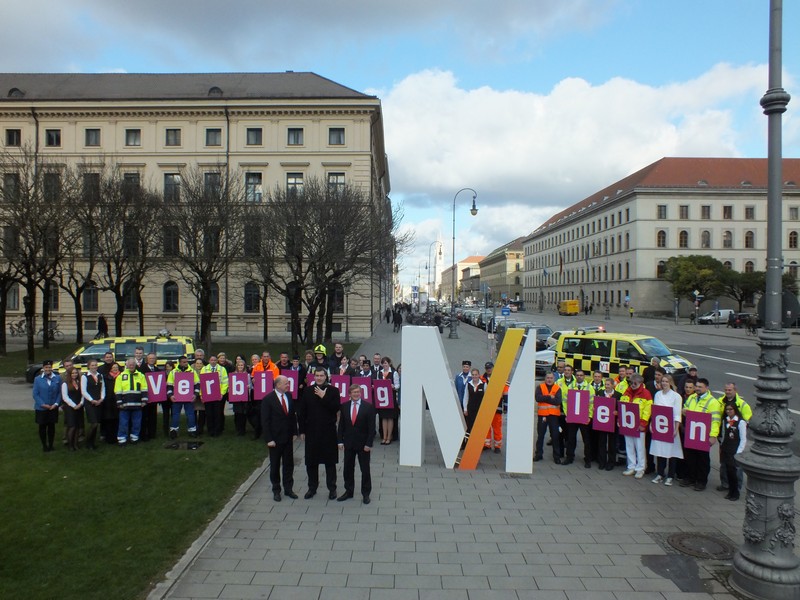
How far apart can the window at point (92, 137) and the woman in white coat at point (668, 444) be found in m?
45.4

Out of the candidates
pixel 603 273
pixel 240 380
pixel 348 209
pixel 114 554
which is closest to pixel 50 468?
pixel 240 380

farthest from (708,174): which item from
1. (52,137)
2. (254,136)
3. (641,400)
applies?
(641,400)

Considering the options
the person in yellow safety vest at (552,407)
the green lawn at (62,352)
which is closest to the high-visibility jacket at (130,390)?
the person in yellow safety vest at (552,407)

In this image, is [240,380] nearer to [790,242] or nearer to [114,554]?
[114,554]

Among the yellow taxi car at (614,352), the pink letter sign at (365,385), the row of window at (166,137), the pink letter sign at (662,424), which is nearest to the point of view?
the pink letter sign at (662,424)

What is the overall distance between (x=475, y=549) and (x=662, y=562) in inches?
80.9

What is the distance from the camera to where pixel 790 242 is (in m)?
80.2

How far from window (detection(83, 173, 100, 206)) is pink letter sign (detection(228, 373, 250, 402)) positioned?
A: 19746mm

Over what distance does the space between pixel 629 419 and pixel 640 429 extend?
23 cm

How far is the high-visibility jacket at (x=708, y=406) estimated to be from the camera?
27.8ft

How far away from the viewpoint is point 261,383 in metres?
11.7

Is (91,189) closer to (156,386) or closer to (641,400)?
(156,386)

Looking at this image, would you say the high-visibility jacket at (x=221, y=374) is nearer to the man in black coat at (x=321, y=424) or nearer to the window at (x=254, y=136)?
the man in black coat at (x=321, y=424)

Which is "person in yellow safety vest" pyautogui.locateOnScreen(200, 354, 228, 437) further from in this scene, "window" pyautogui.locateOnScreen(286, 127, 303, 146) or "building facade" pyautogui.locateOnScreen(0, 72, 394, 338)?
"window" pyautogui.locateOnScreen(286, 127, 303, 146)
